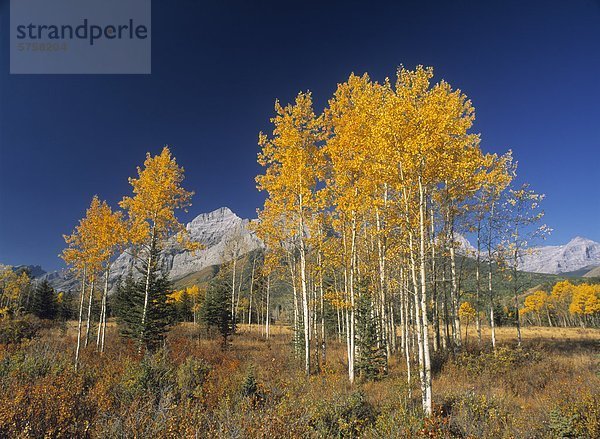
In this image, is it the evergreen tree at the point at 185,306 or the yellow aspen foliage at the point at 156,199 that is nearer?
the yellow aspen foliage at the point at 156,199

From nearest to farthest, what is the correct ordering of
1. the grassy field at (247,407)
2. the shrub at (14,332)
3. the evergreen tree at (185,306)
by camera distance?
the grassy field at (247,407)
the shrub at (14,332)
the evergreen tree at (185,306)

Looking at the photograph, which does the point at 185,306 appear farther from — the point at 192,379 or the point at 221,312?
the point at 192,379

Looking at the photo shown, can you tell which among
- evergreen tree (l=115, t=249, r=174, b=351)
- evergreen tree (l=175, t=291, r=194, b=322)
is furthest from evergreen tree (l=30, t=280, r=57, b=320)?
evergreen tree (l=115, t=249, r=174, b=351)

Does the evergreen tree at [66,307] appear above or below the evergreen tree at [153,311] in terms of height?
below

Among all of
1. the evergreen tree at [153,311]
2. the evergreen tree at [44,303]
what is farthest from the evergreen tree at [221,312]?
the evergreen tree at [44,303]

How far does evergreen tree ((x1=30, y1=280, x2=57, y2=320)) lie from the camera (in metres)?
47.1

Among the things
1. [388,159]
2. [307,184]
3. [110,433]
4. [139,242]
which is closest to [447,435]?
[110,433]

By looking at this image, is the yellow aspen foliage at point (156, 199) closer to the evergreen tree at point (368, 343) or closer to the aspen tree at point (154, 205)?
the aspen tree at point (154, 205)

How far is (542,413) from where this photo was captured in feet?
23.8

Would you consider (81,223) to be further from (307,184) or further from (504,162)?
(504,162)

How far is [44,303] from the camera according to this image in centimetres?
4759

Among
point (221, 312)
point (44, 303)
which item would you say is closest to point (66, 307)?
point (44, 303)

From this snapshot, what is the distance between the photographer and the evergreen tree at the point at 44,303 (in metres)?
47.1

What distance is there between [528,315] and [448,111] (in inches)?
4590
